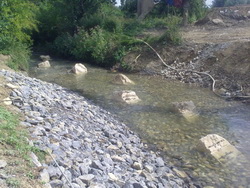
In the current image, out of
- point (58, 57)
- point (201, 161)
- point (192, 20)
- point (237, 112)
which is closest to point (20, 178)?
point (201, 161)

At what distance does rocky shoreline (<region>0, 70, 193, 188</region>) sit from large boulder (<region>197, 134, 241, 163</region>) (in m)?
1.17

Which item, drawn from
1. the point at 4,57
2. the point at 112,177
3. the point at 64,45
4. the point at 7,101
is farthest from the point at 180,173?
the point at 64,45

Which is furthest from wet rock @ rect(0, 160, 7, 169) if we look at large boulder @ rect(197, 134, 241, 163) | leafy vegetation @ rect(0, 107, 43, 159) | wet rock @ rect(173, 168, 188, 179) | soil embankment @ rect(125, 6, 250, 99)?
soil embankment @ rect(125, 6, 250, 99)

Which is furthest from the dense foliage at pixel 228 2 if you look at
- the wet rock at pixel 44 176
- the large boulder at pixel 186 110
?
the wet rock at pixel 44 176

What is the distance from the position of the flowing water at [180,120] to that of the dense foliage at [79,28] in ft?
8.48

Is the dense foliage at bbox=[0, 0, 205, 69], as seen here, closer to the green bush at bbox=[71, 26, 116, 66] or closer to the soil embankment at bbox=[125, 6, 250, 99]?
the green bush at bbox=[71, 26, 116, 66]

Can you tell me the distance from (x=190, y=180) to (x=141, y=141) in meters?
2.02

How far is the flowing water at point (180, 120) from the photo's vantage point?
660cm

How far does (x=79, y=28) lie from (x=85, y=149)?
1844cm

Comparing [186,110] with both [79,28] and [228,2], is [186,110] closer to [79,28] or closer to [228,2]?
[79,28]

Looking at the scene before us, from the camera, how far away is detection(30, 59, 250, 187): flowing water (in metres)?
6.60

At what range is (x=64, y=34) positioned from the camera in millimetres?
24016

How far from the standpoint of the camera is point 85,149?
5852 millimetres

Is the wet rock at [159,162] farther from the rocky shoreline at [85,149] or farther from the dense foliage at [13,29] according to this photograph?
the dense foliage at [13,29]
